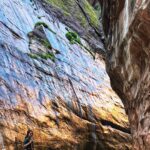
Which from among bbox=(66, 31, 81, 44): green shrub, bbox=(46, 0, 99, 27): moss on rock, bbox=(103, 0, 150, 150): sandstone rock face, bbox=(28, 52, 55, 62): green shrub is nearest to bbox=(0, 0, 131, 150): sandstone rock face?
bbox=(28, 52, 55, 62): green shrub

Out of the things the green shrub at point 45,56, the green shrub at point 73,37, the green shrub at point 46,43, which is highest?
the green shrub at point 73,37

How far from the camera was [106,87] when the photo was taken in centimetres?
2288

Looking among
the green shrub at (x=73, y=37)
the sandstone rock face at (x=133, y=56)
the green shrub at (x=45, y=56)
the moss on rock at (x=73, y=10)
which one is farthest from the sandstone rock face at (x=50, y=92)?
the moss on rock at (x=73, y=10)

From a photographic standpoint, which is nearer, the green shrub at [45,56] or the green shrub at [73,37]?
the green shrub at [45,56]

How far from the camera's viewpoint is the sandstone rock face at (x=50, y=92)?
16320 millimetres

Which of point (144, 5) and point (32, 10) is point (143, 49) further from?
point (32, 10)

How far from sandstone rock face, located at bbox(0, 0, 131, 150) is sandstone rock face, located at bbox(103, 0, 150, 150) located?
464 centimetres

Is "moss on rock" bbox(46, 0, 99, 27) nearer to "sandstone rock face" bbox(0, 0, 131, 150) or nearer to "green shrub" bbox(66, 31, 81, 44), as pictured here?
"green shrub" bbox(66, 31, 81, 44)

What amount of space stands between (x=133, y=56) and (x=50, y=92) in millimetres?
8576

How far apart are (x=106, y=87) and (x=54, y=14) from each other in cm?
835

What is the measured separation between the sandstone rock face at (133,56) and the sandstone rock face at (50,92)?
15.2 feet

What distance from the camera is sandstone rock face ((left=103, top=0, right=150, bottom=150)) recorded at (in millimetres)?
9414

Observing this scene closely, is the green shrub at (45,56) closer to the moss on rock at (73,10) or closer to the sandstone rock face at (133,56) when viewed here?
the sandstone rock face at (133,56)

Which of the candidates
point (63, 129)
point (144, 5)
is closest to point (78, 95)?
point (63, 129)
